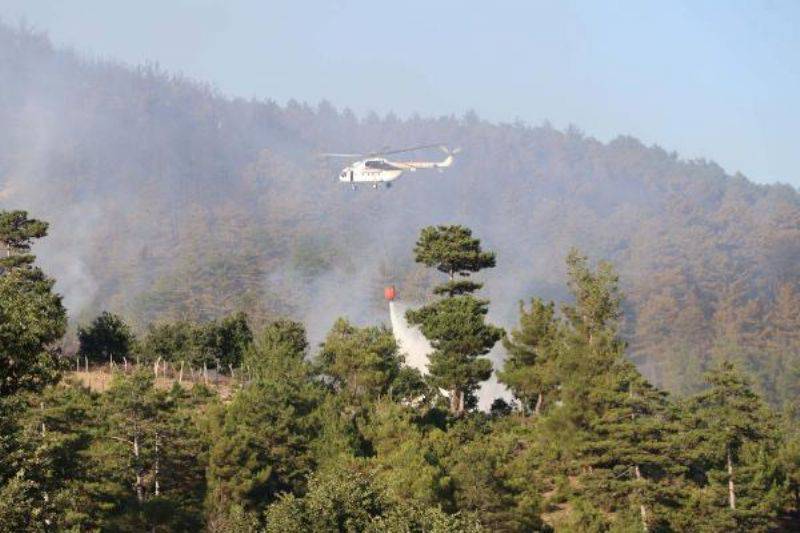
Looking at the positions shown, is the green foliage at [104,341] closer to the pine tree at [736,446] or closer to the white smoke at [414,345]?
the white smoke at [414,345]

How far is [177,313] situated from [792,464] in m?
128

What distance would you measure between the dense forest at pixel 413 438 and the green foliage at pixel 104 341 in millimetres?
4602

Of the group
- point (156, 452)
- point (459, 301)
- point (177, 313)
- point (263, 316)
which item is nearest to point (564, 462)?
point (459, 301)

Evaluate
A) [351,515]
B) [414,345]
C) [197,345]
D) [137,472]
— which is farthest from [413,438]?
[414,345]

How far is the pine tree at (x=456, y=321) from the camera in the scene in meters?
66.7

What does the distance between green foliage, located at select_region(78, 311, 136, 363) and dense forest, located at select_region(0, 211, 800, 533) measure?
460cm

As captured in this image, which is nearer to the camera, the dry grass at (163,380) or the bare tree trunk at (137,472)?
the bare tree trunk at (137,472)

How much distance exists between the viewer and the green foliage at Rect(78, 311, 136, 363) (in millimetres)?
80438

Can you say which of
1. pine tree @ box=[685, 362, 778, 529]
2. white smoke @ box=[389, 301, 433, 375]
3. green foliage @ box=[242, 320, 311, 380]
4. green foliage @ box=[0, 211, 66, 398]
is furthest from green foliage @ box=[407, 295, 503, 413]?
white smoke @ box=[389, 301, 433, 375]

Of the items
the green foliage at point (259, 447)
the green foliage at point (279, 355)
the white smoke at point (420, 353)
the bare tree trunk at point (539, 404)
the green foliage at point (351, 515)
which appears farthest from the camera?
→ the white smoke at point (420, 353)

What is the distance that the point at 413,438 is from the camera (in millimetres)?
56219

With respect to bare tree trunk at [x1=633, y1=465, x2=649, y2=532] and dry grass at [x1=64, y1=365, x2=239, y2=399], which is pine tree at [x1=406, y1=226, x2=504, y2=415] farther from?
bare tree trunk at [x1=633, y1=465, x2=649, y2=532]

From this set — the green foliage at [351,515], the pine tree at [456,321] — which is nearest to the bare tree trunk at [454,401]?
the pine tree at [456,321]

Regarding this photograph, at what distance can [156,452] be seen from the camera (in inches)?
1912
